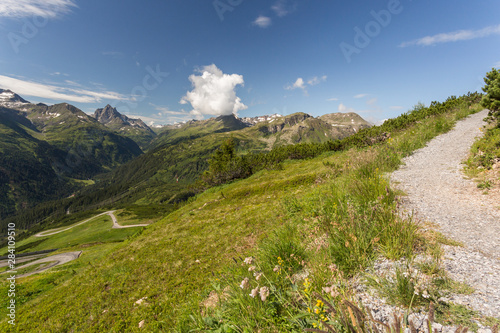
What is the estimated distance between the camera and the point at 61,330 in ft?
21.9

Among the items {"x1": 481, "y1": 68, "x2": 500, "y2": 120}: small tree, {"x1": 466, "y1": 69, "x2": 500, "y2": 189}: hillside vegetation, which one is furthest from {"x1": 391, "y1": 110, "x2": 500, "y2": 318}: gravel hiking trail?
{"x1": 481, "y1": 68, "x2": 500, "y2": 120}: small tree

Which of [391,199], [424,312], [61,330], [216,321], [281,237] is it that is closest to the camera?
[424,312]

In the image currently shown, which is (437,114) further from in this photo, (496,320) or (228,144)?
(228,144)

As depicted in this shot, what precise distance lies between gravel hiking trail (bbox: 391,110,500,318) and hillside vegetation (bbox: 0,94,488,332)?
17.6 inches

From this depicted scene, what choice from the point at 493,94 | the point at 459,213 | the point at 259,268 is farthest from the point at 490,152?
the point at 259,268

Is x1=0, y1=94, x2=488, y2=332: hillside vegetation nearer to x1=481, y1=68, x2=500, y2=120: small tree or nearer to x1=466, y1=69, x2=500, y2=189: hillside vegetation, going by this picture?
x1=466, y1=69, x2=500, y2=189: hillside vegetation

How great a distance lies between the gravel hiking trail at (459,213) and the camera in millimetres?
2887

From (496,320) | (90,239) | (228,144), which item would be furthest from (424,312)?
(90,239)

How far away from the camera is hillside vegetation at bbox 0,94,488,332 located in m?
3.18

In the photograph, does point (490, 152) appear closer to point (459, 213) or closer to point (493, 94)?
point (493, 94)

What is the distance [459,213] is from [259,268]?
590 cm

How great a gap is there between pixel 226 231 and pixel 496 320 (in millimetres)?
8777

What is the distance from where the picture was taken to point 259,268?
11.9ft

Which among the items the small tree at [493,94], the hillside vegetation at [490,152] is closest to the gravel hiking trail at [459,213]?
the hillside vegetation at [490,152]
